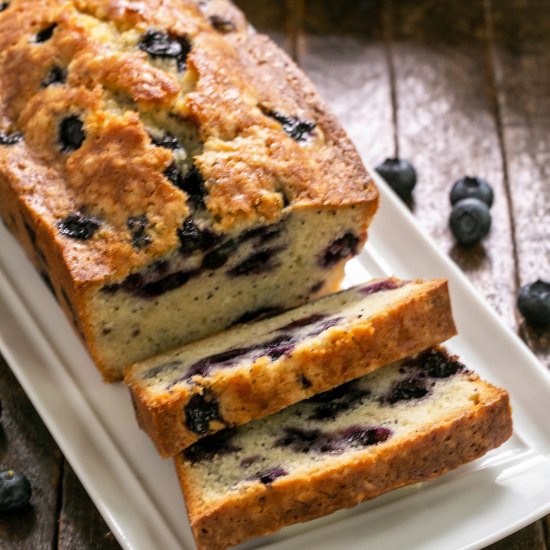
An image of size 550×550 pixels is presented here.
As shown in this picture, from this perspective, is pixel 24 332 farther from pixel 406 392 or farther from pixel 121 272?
pixel 406 392

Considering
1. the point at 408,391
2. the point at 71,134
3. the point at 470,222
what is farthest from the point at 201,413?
the point at 470,222

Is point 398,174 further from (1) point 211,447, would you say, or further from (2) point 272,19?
(1) point 211,447

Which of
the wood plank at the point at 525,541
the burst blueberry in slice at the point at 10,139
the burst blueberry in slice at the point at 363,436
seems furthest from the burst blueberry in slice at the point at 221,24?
the wood plank at the point at 525,541

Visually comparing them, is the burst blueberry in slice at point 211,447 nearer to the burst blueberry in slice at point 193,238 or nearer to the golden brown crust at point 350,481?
the golden brown crust at point 350,481

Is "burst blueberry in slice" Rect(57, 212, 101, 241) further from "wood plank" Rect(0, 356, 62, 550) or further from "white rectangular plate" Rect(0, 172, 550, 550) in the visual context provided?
"wood plank" Rect(0, 356, 62, 550)

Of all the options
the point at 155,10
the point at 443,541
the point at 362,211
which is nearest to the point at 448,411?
the point at 443,541

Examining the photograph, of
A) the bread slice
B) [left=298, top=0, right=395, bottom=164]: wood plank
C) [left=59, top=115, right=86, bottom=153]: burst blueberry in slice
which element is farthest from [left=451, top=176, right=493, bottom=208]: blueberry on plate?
[left=59, top=115, right=86, bottom=153]: burst blueberry in slice
